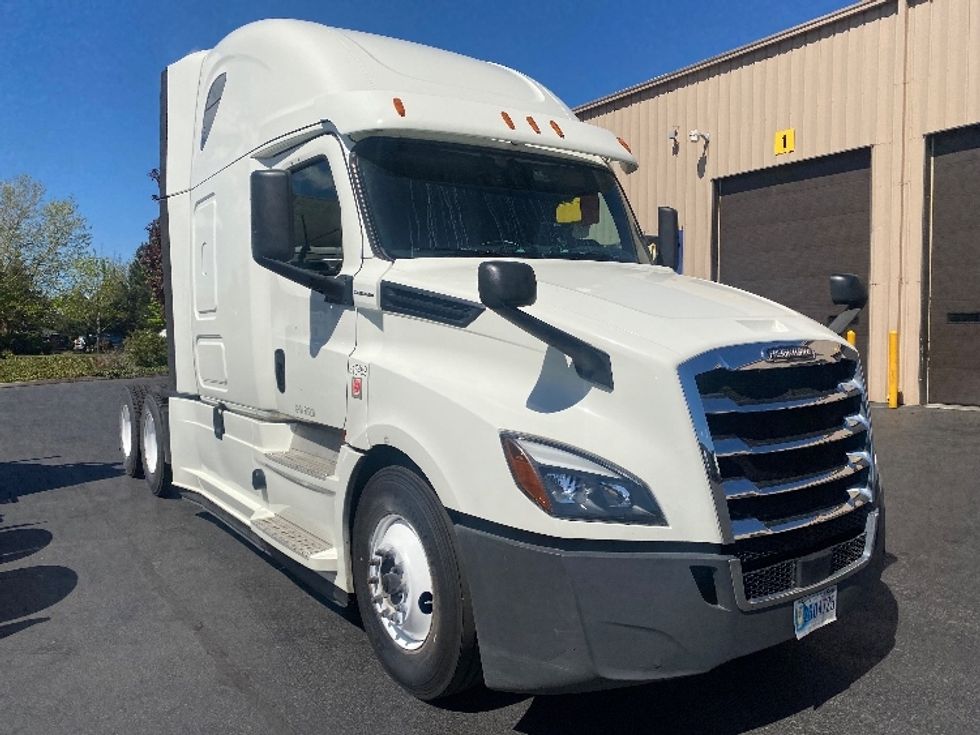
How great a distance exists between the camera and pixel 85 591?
5105 mm

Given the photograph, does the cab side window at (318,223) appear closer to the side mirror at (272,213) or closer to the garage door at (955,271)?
the side mirror at (272,213)

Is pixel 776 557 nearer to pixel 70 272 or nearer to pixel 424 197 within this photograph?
pixel 424 197

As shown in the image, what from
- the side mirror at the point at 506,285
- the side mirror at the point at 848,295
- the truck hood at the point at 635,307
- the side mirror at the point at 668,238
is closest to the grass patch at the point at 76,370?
the side mirror at the point at 668,238

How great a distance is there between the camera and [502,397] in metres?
3.15

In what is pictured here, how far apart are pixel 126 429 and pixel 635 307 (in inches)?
280

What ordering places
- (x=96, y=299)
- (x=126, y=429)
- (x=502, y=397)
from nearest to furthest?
(x=502, y=397)
(x=126, y=429)
(x=96, y=299)

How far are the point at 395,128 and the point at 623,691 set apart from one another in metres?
2.86

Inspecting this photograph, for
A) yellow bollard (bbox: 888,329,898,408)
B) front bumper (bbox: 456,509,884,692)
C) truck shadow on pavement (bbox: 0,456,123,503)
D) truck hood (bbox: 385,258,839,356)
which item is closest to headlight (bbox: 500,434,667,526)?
front bumper (bbox: 456,509,884,692)

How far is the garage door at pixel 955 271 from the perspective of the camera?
1223 cm

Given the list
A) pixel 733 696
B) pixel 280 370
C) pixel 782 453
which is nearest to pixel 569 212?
pixel 280 370

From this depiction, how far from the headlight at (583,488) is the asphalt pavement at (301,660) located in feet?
3.54

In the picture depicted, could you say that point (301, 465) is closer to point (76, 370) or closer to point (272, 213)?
point (272, 213)

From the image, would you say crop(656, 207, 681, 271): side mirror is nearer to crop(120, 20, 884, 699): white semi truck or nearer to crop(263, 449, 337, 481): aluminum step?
crop(120, 20, 884, 699): white semi truck

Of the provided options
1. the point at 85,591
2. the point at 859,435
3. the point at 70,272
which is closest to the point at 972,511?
the point at 859,435
